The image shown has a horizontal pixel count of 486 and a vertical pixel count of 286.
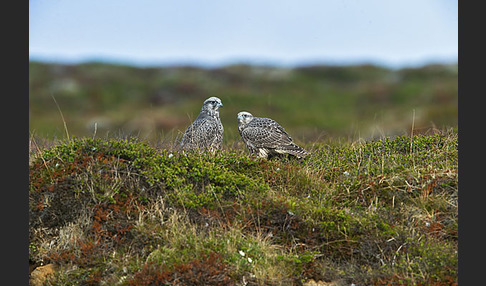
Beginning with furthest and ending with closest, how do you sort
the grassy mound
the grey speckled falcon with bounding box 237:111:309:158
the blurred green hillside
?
the blurred green hillside < the grey speckled falcon with bounding box 237:111:309:158 < the grassy mound

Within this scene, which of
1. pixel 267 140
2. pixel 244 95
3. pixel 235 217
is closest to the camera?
pixel 235 217

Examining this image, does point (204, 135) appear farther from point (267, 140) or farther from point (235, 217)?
point (235, 217)

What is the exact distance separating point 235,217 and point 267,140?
2.75 metres

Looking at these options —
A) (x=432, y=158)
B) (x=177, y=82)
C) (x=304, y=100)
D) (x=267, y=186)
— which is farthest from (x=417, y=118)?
(x=177, y=82)

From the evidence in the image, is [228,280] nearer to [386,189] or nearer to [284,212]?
[284,212]

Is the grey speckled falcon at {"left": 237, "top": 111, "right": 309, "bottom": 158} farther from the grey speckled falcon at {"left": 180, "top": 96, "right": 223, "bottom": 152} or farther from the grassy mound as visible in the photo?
the grassy mound

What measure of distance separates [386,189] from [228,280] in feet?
10.3

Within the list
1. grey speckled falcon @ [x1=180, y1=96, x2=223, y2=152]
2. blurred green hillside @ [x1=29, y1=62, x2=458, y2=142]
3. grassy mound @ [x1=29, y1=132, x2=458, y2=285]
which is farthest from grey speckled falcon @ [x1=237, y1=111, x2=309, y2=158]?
blurred green hillside @ [x1=29, y1=62, x2=458, y2=142]

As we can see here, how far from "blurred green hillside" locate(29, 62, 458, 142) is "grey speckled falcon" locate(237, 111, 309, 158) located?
1545 centimetres

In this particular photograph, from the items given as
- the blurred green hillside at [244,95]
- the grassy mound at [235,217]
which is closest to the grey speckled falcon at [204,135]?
the grassy mound at [235,217]

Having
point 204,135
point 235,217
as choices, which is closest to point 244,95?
point 204,135

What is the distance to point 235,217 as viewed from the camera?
7453 mm

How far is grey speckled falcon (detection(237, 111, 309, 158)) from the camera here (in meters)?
9.82

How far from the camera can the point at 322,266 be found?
22.4 feet
